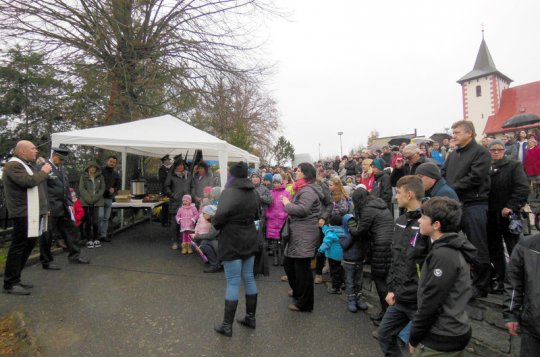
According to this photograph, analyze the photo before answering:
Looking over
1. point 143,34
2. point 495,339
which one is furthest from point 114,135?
point 495,339

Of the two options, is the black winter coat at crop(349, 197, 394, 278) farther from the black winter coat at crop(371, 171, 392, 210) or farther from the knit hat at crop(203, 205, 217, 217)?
the knit hat at crop(203, 205, 217, 217)

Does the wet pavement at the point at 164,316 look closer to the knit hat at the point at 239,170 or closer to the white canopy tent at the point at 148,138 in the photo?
the knit hat at the point at 239,170

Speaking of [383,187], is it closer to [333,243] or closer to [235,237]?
[333,243]

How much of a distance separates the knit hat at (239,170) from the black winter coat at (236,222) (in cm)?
6

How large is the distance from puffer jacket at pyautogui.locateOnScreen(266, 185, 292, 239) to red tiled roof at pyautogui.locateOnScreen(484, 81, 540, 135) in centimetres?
4326

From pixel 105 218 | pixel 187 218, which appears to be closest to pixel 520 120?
pixel 187 218

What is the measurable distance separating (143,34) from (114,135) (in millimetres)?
5131

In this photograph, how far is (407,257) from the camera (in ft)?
8.81

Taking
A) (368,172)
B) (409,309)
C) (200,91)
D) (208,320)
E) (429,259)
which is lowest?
(208,320)

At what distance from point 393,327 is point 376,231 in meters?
1.26

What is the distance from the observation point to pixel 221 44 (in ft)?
35.9

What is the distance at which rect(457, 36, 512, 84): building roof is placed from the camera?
48141mm

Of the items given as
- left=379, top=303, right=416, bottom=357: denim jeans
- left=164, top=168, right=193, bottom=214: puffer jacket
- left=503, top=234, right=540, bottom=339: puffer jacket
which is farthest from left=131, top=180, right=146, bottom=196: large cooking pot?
left=503, top=234, right=540, bottom=339: puffer jacket

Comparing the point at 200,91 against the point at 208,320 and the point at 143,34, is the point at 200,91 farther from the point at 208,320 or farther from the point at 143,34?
the point at 208,320
